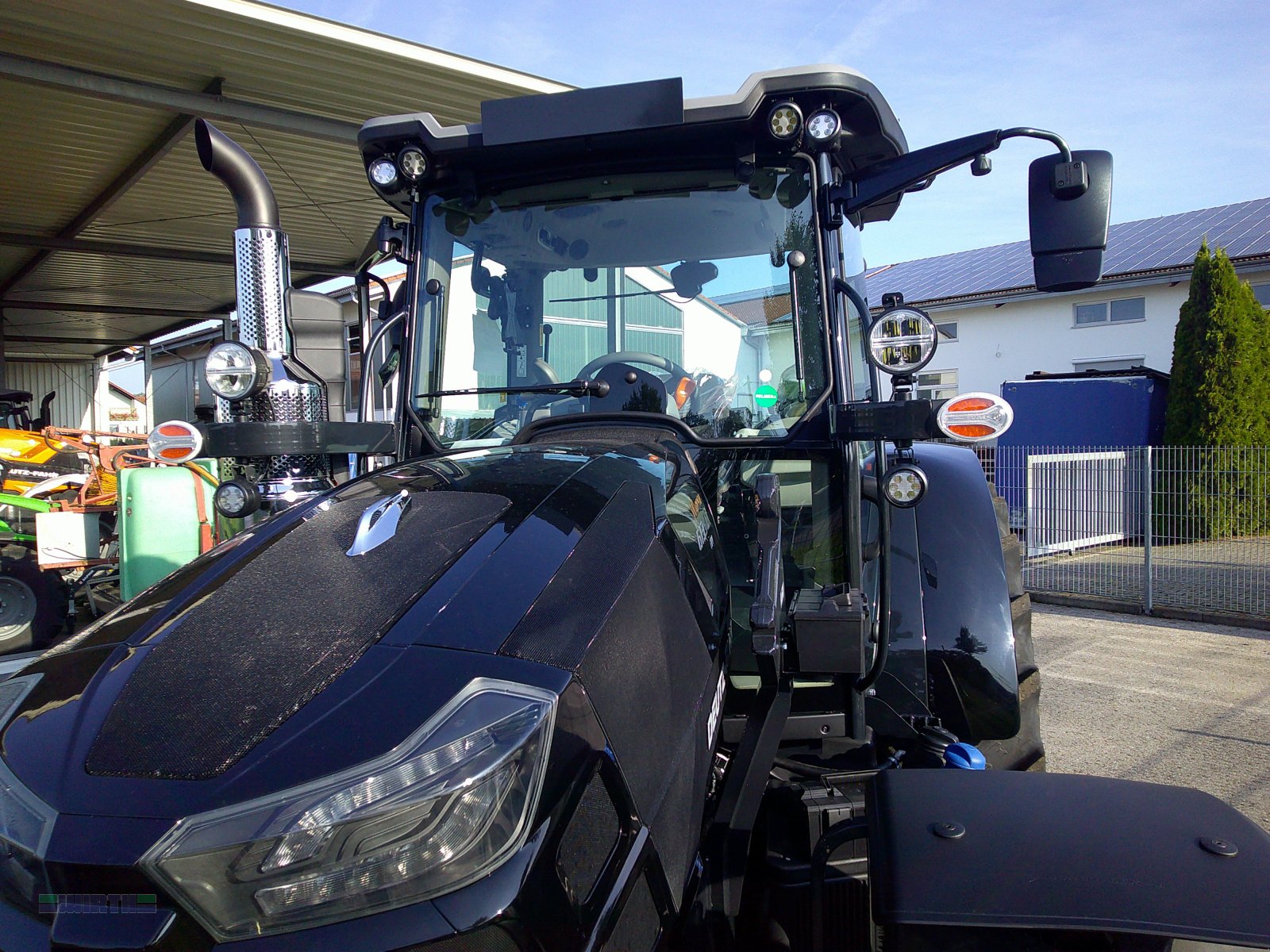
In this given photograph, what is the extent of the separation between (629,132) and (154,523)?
241 inches

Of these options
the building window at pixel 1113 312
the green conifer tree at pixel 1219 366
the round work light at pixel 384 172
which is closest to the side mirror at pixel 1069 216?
the round work light at pixel 384 172

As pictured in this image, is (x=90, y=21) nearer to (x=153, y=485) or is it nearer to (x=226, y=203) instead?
(x=153, y=485)

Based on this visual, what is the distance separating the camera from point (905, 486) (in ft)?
8.04

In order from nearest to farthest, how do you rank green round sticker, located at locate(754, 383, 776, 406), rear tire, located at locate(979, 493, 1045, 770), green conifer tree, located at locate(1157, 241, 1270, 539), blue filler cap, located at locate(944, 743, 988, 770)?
blue filler cap, located at locate(944, 743, 988, 770) < green round sticker, located at locate(754, 383, 776, 406) < rear tire, located at locate(979, 493, 1045, 770) < green conifer tree, located at locate(1157, 241, 1270, 539)

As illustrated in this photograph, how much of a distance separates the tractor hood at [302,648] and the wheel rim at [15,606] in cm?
738

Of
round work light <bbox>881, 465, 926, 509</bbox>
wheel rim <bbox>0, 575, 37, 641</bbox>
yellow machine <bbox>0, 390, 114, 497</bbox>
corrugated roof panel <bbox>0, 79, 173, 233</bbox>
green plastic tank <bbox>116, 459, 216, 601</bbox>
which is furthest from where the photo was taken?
corrugated roof panel <bbox>0, 79, 173, 233</bbox>

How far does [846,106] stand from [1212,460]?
27.2 ft

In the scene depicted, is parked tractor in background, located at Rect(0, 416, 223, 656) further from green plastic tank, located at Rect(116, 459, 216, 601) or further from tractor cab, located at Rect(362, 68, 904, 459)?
tractor cab, located at Rect(362, 68, 904, 459)

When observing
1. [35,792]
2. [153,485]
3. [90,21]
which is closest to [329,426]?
[35,792]

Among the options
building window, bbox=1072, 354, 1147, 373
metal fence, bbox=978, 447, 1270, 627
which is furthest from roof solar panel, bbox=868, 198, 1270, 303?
metal fence, bbox=978, 447, 1270, 627

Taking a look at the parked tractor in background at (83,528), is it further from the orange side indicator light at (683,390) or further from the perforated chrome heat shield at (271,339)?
the orange side indicator light at (683,390)

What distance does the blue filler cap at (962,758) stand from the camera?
2.29 meters

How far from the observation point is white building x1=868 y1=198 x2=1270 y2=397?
17922mm

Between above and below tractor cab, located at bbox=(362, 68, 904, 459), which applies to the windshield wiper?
below
